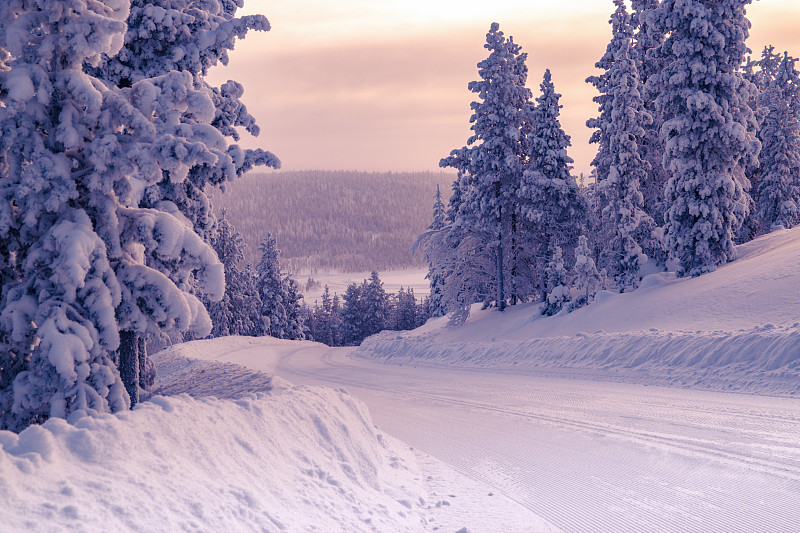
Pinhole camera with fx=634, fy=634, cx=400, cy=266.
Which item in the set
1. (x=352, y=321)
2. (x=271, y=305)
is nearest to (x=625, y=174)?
(x=271, y=305)

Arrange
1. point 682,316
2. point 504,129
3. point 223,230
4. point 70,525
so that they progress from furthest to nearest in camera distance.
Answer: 1. point 223,230
2. point 504,129
3. point 682,316
4. point 70,525

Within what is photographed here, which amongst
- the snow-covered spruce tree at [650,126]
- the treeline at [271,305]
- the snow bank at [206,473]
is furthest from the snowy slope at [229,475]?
the treeline at [271,305]

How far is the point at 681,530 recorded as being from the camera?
5.63 metres

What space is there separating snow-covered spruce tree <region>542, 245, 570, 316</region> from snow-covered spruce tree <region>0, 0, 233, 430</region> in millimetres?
22474

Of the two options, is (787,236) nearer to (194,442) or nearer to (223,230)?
(194,442)

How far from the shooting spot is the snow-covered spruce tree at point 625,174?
109 ft

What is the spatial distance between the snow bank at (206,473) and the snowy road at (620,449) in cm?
171

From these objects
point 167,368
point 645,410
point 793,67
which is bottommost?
point 167,368

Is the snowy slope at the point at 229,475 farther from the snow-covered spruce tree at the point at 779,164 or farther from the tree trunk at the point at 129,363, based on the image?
the snow-covered spruce tree at the point at 779,164

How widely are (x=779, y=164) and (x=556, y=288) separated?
83.7 feet

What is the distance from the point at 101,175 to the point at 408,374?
12168mm

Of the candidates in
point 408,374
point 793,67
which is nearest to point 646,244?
point 408,374

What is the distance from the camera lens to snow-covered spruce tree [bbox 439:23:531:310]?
34406 mm

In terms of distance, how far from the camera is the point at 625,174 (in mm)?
33844
